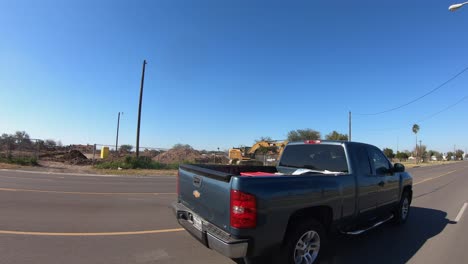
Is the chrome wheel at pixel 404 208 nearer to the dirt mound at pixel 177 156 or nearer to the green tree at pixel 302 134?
the dirt mound at pixel 177 156

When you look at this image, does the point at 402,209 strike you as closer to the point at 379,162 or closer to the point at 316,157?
the point at 379,162

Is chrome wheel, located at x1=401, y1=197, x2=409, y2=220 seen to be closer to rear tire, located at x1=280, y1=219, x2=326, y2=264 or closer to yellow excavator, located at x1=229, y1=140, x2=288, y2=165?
rear tire, located at x1=280, y1=219, x2=326, y2=264

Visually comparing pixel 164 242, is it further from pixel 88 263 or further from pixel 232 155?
pixel 232 155

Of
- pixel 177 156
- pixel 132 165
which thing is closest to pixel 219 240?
pixel 132 165

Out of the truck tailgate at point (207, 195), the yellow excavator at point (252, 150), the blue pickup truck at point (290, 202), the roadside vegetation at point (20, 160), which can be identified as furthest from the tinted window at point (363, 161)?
the roadside vegetation at point (20, 160)

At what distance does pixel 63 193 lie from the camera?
36.8ft

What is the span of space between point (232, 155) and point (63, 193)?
20.7 metres

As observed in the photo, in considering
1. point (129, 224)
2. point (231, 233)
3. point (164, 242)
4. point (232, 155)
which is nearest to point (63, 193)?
point (129, 224)

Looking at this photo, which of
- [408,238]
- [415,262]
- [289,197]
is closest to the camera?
[289,197]

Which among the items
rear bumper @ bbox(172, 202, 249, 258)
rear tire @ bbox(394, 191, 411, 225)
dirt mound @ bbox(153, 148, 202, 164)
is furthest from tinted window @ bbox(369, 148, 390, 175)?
dirt mound @ bbox(153, 148, 202, 164)

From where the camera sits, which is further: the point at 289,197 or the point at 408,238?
the point at 408,238

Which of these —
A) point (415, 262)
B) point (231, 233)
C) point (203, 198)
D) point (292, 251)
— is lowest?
point (415, 262)

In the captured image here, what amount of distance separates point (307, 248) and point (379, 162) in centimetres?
304

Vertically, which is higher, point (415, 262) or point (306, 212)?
point (306, 212)
